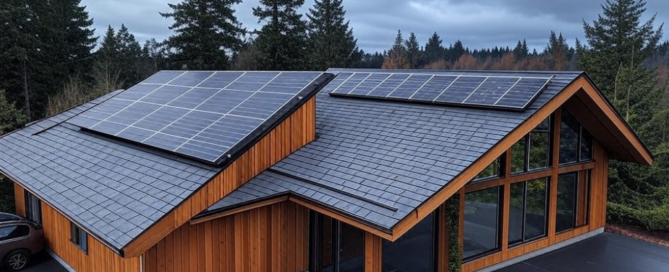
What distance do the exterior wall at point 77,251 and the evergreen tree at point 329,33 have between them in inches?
1261

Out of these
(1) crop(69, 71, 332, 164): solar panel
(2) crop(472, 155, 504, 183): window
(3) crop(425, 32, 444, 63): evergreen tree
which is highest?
(3) crop(425, 32, 444, 63): evergreen tree

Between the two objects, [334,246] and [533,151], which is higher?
[533,151]

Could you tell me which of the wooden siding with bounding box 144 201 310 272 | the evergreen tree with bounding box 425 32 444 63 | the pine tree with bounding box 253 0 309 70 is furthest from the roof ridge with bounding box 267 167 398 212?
the evergreen tree with bounding box 425 32 444 63

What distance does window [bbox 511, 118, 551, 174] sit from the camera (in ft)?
37.1

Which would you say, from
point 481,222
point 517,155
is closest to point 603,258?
point 517,155

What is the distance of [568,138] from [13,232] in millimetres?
14634

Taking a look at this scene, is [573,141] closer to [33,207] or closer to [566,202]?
[566,202]

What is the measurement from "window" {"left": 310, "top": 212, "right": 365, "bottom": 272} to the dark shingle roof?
1.25 metres

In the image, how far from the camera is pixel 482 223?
10.6m

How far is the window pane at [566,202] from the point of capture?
41.3ft

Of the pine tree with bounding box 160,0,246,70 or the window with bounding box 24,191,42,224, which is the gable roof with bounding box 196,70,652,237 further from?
the pine tree with bounding box 160,0,246,70

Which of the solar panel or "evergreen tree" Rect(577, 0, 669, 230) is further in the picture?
"evergreen tree" Rect(577, 0, 669, 230)

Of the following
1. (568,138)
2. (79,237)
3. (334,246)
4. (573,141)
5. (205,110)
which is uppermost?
(205,110)

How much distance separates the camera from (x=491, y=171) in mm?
10703
